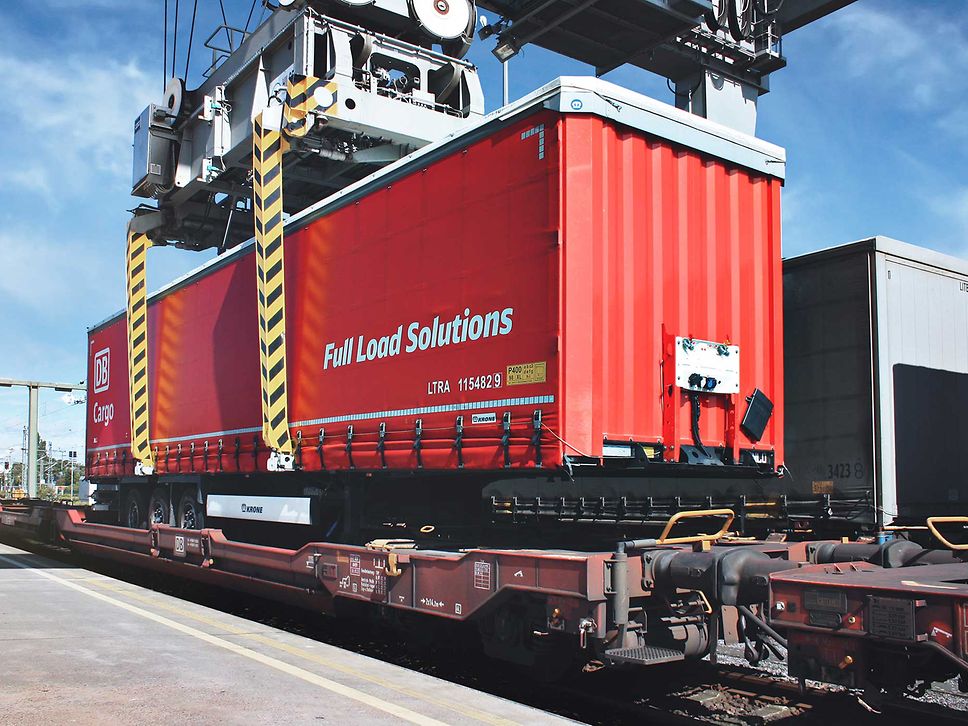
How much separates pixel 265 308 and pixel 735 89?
1200 cm

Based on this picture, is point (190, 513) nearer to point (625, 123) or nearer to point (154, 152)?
point (154, 152)

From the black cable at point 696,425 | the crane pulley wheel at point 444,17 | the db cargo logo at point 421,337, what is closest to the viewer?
the black cable at point 696,425

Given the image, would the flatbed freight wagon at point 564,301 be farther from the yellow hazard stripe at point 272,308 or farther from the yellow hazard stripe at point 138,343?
the yellow hazard stripe at point 138,343

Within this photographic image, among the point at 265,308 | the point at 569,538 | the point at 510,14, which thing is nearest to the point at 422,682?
the point at 569,538

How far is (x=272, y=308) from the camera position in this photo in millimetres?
10875

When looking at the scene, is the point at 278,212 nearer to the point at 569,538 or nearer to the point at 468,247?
the point at 468,247

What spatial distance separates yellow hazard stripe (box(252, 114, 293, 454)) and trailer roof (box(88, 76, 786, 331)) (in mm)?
2277

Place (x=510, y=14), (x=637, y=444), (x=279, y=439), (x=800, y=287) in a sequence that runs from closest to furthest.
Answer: (x=637, y=444), (x=800, y=287), (x=279, y=439), (x=510, y=14)

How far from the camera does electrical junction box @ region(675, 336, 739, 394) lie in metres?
7.48

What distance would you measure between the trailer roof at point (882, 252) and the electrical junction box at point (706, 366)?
1.45 m

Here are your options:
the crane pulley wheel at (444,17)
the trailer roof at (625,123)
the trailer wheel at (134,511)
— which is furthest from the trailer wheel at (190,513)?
the crane pulley wheel at (444,17)

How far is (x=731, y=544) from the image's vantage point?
666cm

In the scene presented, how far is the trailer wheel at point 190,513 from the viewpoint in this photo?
516 inches

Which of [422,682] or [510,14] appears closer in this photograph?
[422,682]
